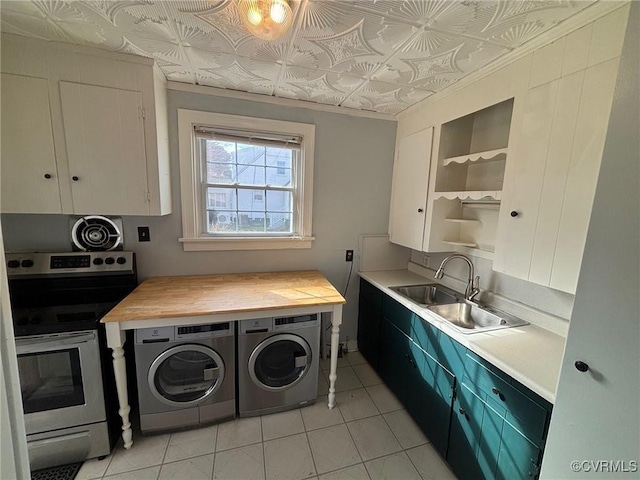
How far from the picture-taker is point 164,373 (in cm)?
168

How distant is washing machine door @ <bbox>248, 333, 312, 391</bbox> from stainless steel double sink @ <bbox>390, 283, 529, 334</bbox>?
0.89m

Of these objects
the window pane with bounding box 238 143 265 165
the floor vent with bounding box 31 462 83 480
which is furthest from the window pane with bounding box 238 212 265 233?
the floor vent with bounding box 31 462 83 480

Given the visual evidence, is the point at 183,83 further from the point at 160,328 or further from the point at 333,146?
the point at 160,328

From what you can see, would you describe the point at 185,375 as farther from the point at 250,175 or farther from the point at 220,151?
the point at 220,151

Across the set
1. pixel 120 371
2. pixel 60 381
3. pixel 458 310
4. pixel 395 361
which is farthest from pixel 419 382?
pixel 60 381

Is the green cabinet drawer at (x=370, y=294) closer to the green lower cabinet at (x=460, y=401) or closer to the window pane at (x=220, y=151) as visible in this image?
the green lower cabinet at (x=460, y=401)

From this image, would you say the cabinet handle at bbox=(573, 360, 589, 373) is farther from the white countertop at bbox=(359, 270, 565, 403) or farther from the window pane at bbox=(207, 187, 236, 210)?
the window pane at bbox=(207, 187, 236, 210)

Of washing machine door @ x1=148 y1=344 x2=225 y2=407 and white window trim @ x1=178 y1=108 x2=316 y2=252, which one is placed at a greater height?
white window trim @ x1=178 y1=108 x2=316 y2=252

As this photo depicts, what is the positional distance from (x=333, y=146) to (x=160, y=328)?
194 centimetres

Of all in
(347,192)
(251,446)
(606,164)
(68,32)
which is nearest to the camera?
(606,164)

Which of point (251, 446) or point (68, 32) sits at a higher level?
point (68, 32)

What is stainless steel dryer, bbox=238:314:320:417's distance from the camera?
5.76ft

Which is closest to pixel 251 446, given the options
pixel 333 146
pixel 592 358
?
pixel 592 358

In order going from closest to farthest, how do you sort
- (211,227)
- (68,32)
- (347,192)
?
(68,32) < (211,227) < (347,192)
